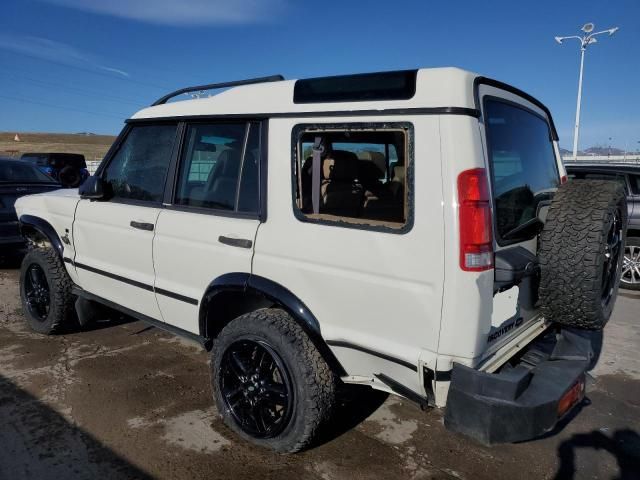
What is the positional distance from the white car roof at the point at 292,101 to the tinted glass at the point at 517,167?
0.25m

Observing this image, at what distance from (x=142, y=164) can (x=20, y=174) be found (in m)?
4.93

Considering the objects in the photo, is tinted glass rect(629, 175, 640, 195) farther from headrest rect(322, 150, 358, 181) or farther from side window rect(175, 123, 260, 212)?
side window rect(175, 123, 260, 212)

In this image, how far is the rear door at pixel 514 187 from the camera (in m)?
2.29

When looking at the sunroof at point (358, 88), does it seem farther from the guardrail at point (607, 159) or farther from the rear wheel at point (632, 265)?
the guardrail at point (607, 159)

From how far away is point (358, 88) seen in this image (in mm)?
2332

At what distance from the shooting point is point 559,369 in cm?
244

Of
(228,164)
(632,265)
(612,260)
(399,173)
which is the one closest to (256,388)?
(228,164)

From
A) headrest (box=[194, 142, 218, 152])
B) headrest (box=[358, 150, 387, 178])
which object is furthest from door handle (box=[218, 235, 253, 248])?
headrest (box=[358, 150, 387, 178])

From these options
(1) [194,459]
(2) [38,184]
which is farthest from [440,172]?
(2) [38,184]

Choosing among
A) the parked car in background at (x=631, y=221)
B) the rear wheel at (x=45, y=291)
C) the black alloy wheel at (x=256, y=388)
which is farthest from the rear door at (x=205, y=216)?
the parked car in background at (x=631, y=221)

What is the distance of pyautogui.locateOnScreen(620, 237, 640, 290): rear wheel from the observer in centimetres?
671

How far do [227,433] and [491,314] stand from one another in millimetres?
1741

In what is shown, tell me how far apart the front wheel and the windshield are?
5.81 meters

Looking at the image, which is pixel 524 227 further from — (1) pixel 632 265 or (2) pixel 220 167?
(1) pixel 632 265
